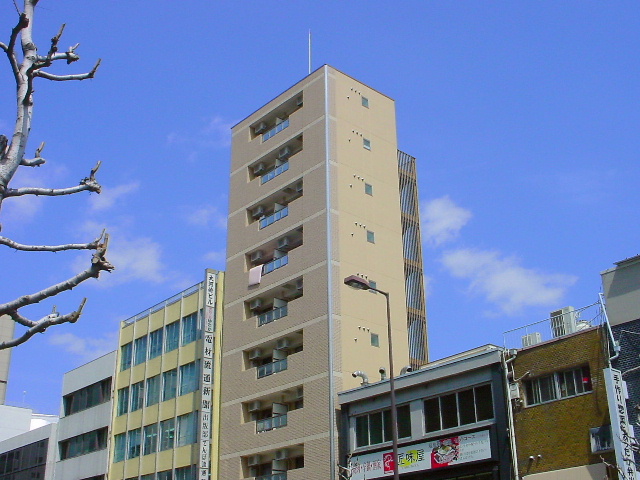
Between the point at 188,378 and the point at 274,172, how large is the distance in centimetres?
1588

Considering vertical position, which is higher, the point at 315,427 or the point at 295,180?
the point at 295,180

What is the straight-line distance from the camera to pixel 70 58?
13258mm

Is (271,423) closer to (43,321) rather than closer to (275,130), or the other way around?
(275,130)

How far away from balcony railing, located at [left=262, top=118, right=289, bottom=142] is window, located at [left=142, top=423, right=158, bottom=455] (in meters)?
22.7

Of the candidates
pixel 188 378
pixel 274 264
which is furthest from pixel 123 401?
pixel 274 264

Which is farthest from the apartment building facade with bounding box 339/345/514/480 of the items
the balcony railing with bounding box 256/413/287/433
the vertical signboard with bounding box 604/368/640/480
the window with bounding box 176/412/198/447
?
the window with bounding box 176/412/198/447

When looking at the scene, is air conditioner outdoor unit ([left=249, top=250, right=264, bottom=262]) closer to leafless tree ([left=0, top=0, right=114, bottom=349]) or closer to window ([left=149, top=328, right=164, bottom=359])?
window ([left=149, top=328, right=164, bottom=359])

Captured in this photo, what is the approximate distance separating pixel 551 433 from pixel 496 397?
3.21 meters

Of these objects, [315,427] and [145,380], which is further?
[145,380]

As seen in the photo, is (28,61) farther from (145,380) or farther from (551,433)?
(145,380)

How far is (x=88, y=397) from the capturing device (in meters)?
69.8

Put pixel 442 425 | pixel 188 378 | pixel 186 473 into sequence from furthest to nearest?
1. pixel 188 378
2. pixel 186 473
3. pixel 442 425

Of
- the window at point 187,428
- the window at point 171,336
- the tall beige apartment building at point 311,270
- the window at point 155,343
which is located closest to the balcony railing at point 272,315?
the tall beige apartment building at point 311,270

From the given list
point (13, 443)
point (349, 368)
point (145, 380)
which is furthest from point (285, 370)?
point (13, 443)
